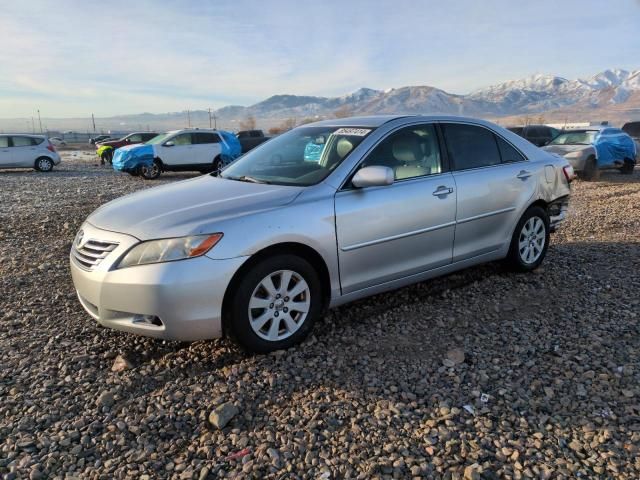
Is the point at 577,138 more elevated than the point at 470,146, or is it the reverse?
the point at 470,146

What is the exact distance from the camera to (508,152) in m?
4.95

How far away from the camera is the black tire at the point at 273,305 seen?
3.23 meters

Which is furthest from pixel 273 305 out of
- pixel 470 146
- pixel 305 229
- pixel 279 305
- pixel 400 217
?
pixel 470 146

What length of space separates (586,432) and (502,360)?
31.1 inches

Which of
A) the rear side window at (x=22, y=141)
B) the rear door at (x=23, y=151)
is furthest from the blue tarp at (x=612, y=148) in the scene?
the rear side window at (x=22, y=141)

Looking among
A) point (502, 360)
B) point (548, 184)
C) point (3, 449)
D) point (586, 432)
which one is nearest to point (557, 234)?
point (548, 184)

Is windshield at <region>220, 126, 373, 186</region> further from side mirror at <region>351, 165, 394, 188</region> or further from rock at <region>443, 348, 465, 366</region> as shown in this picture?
rock at <region>443, 348, 465, 366</region>

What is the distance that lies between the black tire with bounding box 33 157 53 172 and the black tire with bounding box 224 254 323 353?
742 inches

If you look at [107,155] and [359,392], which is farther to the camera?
[107,155]

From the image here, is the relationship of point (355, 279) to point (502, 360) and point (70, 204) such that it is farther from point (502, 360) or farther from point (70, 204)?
point (70, 204)

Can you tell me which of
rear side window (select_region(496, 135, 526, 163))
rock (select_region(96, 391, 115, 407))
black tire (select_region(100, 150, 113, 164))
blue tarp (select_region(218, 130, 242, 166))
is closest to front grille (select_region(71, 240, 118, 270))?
rock (select_region(96, 391, 115, 407))

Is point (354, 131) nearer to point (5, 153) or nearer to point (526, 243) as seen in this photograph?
point (526, 243)

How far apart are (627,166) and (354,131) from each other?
523 inches

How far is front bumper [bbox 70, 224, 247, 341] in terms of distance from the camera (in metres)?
3.05
